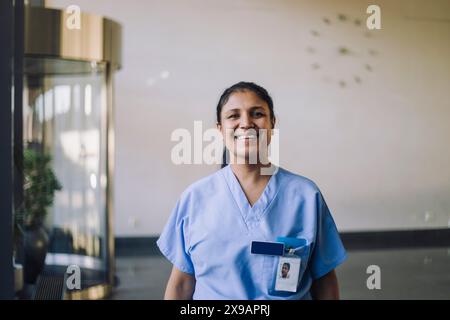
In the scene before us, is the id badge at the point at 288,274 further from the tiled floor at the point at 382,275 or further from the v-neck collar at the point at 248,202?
the tiled floor at the point at 382,275

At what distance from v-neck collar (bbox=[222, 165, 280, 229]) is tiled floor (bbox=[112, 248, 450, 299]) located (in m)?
0.38

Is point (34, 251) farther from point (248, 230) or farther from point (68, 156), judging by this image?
point (248, 230)

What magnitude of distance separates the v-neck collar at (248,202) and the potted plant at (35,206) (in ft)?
2.43

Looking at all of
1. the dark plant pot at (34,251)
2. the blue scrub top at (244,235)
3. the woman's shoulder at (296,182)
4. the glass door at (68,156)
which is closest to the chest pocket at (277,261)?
the blue scrub top at (244,235)

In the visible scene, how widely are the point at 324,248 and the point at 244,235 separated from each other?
0.22 metres

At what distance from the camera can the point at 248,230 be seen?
1.44 metres

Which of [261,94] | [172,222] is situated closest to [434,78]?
[261,94]

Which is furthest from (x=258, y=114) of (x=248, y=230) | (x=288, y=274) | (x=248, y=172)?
(x=288, y=274)

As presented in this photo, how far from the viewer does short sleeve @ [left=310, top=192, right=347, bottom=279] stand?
142cm

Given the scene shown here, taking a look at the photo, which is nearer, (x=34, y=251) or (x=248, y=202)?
(x=248, y=202)

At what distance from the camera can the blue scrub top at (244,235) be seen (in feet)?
4.60
